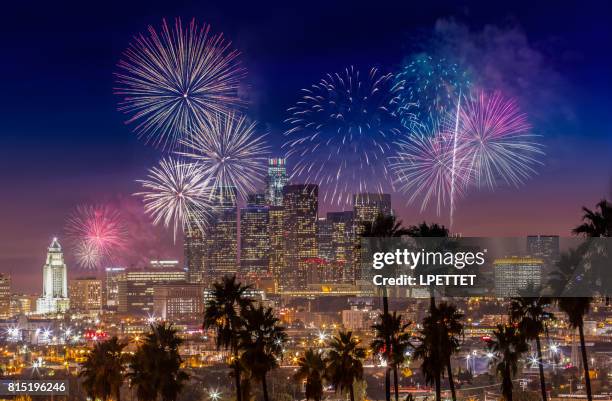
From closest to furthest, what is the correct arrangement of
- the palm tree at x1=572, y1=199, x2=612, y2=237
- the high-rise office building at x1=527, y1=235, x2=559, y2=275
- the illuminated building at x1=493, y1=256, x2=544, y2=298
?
the palm tree at x1=572, y1=199, x2=612, y2=237 → the high-rise office building at x1=527, y1=235, x2=559, y2=275 → the illuminated building at x1=493, y1=256, x2=544, y2=298

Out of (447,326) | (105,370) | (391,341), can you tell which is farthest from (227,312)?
(447,326)

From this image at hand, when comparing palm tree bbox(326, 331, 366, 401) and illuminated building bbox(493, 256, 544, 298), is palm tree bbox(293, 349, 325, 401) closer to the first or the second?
palm tree bbox(326, 331, 366, 401)

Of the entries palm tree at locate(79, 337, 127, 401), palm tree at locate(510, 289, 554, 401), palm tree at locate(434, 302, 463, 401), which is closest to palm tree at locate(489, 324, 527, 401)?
palm tree at locate(510, 289, 554, 401)

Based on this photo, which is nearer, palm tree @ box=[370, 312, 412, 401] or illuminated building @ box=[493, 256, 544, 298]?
palm tree @ box=[370, 312, 412, 401]

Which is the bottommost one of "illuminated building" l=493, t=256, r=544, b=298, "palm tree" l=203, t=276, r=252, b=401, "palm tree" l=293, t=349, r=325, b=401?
"palm tree" l=293, t=349, r=325, b=401

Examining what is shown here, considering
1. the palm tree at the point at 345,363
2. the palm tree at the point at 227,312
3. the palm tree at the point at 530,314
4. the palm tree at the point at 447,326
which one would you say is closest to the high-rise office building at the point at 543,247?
the palm tree at the point at 530,314

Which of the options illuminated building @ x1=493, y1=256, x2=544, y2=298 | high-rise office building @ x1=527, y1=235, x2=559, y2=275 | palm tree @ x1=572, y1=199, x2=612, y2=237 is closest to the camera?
palm tree @ x1=572, y1=199, x2=612, y2=237

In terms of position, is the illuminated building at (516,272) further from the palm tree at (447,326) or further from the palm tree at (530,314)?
the palm tree at (447,326)

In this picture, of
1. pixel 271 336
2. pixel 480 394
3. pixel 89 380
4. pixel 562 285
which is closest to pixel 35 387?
pixel 89 380
